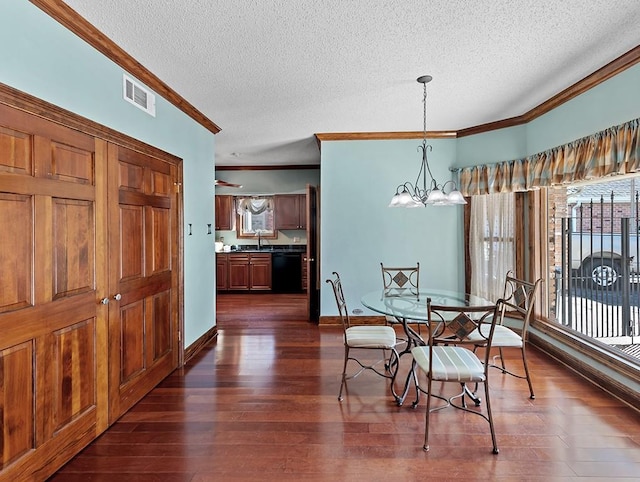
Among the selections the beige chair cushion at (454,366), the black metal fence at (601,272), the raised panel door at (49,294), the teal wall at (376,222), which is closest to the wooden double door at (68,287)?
→ the raised panel door at (49,294)

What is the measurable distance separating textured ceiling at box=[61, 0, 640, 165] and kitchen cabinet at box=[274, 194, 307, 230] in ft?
11.7

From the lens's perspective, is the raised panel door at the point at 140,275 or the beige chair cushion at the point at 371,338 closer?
the raised panel door at the point at 140,275

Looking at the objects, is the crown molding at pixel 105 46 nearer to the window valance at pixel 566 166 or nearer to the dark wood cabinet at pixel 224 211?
the window valance at pixel 566 166

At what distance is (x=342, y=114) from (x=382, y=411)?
2994mm

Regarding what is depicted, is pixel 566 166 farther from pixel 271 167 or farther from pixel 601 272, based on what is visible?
pixel 271 167

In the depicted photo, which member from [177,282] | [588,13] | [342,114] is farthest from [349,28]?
[177,282]

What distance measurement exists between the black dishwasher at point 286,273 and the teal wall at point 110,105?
2819 millimetres

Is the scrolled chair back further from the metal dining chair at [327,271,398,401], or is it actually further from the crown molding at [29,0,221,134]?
the crown molding at [29,0,221,134]

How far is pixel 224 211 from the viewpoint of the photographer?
7.50 m

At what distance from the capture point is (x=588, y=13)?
2.08 m

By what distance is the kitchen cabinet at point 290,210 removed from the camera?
24.4 feet

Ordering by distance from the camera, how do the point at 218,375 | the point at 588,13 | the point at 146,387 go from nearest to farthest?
the point at 588,13 → the point at 146,387 → the point at 218,375

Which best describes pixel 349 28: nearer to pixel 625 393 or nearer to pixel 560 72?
pixel 560 72

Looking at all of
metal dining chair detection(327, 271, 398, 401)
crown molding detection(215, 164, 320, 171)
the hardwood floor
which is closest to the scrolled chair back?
metal dining chair detection(327, 271, 398, 401)
